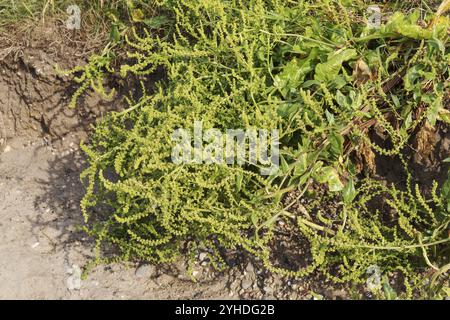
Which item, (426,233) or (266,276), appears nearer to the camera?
(426,233)

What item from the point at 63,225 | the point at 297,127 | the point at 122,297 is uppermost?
the point at 297,127

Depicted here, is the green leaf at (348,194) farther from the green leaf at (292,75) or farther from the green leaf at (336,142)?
the green leaf at (292,75)

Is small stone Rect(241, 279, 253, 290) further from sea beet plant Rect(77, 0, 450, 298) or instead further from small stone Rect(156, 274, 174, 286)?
small stone Rect(156, 274, 174, 286)

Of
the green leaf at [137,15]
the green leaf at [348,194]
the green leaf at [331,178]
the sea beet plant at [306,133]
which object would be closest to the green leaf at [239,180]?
the sea beet plant at [306,133]

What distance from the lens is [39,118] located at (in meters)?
3.09

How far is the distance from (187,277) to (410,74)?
3.48 feet

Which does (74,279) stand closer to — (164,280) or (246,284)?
(164,280)

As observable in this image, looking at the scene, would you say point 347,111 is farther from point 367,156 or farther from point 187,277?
point 187,277

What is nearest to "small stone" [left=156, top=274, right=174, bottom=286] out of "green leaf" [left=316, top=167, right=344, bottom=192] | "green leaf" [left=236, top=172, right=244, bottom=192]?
"green leaf" [left=236, top=172, right=244, bottom=192]

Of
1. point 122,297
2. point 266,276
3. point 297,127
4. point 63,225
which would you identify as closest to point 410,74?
point 297,127

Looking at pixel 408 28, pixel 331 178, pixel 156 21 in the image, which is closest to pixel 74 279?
Result: pixel 331 178

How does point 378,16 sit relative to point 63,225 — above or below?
above

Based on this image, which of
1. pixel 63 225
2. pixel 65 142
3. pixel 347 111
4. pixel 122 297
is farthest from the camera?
pixel 65 142

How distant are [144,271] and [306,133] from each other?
81 cm
